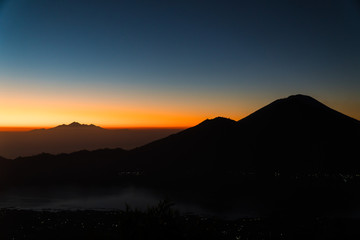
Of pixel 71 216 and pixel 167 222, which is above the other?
pixel 167 222

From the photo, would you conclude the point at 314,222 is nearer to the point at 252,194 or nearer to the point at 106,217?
the point at 106,217

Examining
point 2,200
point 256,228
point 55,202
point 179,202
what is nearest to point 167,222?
point 256,228

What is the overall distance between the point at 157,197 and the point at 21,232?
105254mm

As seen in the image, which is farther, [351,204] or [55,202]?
[55,202]

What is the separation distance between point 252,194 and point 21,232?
130 m

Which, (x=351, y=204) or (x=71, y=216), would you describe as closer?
(x=71, y=216)

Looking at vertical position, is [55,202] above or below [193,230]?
below

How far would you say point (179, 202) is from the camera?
171 meters

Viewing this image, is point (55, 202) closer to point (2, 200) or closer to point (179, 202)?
point (2, 200)

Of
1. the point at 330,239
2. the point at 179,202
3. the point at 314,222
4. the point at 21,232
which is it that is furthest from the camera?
the point at 179,202

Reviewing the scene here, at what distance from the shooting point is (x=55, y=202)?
175m

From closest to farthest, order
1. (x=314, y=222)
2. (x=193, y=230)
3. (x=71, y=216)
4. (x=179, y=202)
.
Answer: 1. (x=193, y=230)
2. (x=314, y=222)
3. (x=71, y=216)
4. (x=179, y=202)

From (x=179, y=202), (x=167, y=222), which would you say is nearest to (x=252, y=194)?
(x=179, y=202)

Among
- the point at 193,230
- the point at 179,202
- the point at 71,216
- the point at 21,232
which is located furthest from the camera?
the point at 179,202
